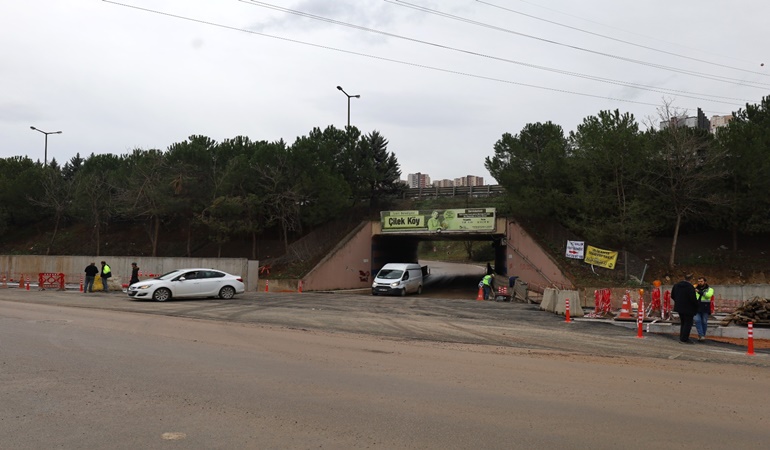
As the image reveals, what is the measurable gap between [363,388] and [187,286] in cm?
1781

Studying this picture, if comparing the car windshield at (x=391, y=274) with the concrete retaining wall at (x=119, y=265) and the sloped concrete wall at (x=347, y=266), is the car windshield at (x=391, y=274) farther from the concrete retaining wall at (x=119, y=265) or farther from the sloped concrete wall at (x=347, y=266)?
the concrete retaining wall at (x=119, y=265)

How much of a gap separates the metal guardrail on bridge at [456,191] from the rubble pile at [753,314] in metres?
37.3

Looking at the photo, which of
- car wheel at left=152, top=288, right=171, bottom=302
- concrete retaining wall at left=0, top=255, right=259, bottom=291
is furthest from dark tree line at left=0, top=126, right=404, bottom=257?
car wheel at left=152, top=288, right=171, bottom=302

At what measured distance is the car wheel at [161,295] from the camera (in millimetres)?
23047

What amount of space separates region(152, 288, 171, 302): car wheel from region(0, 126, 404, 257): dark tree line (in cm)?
1497

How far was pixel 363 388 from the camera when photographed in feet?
25.3

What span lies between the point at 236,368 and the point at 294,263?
28.5m

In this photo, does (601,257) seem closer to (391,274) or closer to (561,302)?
(391,274)

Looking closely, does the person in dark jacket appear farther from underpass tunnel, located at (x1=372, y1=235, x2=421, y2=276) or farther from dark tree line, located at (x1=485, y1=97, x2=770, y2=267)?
underpass tunnel, located at (x1=372, y1=235, x2=421, y2=276)

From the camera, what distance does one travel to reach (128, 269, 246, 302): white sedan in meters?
23.1

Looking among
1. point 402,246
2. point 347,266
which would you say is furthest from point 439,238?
point 347,266

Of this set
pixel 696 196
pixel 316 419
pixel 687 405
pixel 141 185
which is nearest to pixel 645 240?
pixel 696 196

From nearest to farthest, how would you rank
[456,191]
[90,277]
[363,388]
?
[363,388] < [90,277] < [456,191]

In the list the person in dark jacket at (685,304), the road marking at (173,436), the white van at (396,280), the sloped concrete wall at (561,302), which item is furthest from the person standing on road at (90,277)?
the person in dark jacket at (685,304)
